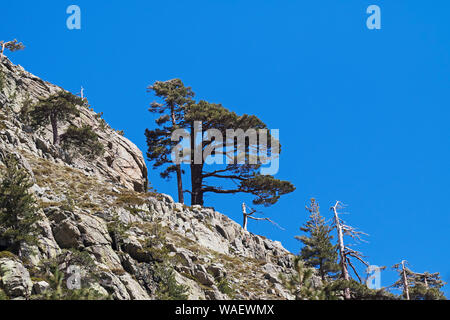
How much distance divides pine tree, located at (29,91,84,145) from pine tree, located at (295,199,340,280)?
23.5m

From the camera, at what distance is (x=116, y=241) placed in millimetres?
22953

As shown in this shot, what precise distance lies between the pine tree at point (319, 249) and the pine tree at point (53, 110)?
23.5 metres

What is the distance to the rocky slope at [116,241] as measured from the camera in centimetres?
1891

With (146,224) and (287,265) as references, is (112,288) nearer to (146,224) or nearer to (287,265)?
(146,224)

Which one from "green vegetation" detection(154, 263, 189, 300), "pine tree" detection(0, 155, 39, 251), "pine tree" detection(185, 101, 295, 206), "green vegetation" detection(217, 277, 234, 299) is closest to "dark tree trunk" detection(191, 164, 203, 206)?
"pine tree" detection(185, 101, 295, 206)

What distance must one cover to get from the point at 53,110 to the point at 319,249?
25.9 meters

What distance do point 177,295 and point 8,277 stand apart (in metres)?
6.83

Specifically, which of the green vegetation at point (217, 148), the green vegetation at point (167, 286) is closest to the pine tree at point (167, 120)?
the green vegetation at point (217, 148)

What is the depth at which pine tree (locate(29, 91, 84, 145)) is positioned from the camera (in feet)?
128

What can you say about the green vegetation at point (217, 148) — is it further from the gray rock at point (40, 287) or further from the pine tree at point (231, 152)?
the gray rock at point (40, 287)

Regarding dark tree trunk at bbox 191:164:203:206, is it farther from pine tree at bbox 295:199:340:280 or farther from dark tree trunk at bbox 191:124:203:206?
pine tree at bbox 295:199:340:280

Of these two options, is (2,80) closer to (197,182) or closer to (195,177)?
(195,177)
